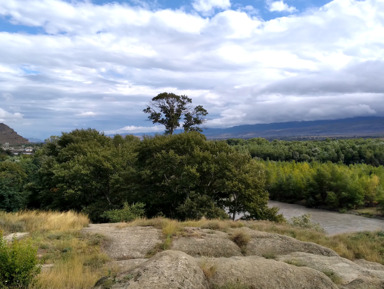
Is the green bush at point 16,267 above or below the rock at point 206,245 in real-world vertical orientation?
above

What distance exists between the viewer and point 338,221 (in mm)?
45781

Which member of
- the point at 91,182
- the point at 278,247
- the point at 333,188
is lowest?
the point at 333,188

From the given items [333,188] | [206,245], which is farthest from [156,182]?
[333,188]

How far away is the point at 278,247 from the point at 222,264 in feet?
18.1

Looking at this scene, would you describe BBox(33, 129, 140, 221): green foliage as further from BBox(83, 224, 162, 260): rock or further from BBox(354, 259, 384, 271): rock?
BBox(354, 259, 384, 271): rock

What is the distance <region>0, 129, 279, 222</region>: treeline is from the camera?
88.9ft

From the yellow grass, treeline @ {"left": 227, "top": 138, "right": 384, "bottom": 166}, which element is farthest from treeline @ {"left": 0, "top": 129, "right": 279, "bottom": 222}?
treeline @ {"left": 227, "top": 138, "right": 384, "bottom": 166}

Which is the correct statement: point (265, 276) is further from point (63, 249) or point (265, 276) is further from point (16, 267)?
point (63, 249)

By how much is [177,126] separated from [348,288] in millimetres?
45513

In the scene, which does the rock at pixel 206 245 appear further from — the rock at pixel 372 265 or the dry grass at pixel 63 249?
the rock at pixel 372 265

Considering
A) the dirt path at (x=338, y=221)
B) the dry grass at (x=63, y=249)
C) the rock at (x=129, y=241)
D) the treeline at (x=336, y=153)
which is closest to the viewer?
the dry grass at (x=63, y=249)

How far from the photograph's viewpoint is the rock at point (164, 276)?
5.72 m

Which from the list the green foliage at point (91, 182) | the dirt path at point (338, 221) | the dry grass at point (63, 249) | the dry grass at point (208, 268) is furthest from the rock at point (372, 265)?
the dirt path at point (338, 221)

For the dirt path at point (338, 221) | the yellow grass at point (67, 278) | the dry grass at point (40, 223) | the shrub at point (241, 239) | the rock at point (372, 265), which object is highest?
the yellow grass at point (67, 278)
